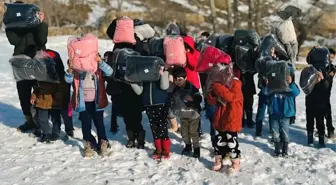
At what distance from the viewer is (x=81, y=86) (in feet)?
19.9

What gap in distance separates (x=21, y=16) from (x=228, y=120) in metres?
3.34

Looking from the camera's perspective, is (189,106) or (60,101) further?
(60,101)

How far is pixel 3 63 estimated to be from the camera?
46.0 feet

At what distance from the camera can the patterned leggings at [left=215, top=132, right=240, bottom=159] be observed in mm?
5621

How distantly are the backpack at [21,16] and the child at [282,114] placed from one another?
11.5 ft

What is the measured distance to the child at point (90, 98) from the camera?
5984mm

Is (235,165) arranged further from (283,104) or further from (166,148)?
(283,104)

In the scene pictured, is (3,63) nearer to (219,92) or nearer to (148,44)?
(148,44)

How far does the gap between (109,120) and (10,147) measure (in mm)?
1827

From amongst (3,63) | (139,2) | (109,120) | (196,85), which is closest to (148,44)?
(196,85)

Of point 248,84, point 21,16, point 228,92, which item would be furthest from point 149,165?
point 21,16

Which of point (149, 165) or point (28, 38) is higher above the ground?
point (28, 38)

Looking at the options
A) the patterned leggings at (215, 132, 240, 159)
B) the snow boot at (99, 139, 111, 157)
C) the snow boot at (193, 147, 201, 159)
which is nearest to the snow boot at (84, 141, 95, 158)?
the snow boot at (99, 139, 111, 157)

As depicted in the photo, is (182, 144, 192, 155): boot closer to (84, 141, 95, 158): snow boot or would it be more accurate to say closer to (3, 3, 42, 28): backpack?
(84, 141, 95, 158): snow boot
